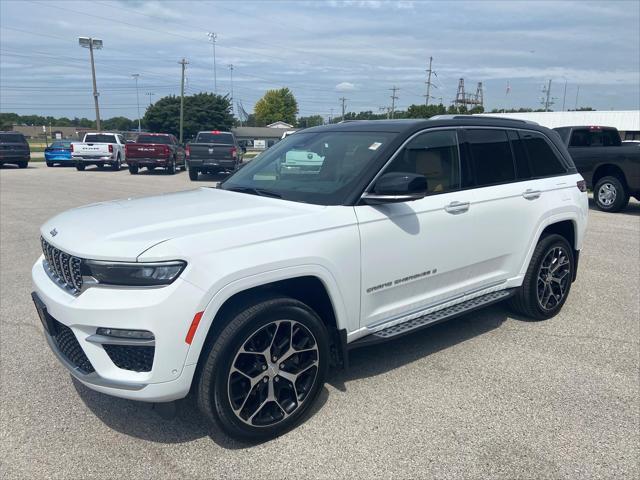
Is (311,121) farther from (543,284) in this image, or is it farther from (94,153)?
(543,284)

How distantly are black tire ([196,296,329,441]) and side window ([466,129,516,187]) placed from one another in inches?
81.0

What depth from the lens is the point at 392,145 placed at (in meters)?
3.73

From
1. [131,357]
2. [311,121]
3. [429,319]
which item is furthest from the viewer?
[311,121]

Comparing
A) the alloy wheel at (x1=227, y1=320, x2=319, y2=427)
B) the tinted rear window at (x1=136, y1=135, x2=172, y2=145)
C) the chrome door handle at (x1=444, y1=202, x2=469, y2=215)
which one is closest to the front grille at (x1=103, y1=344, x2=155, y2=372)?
the alloy wheel at (x1=227, y1=320, x2=319, y2=427)

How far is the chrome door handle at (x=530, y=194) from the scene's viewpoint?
4.62 m

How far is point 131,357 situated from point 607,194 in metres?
12.4

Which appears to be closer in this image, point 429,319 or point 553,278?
point 429,319

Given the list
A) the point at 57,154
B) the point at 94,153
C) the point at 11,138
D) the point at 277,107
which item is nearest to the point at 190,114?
the point at 57,154

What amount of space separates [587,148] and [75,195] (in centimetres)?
1371

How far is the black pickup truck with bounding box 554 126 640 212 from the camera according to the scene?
11688mm

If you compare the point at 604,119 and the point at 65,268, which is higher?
the point at 604,119

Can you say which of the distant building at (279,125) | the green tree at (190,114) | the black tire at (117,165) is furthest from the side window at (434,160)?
the distant building at (279,125)

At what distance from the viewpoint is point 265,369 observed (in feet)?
10.00

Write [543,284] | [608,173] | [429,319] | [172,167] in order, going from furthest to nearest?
[172,167], [608,173], [543,284], [429,319]
